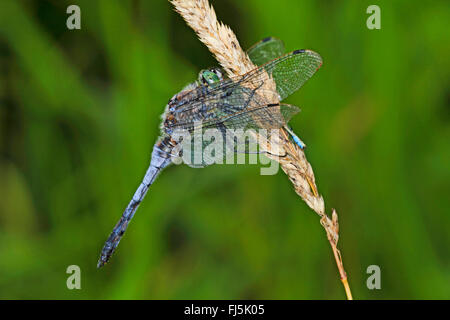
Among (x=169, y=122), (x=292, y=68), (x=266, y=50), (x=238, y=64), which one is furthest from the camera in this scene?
(x=266, y=50)

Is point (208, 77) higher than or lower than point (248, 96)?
higher

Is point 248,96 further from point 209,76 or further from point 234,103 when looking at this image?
point 209,76

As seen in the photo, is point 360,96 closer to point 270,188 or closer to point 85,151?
point 270,188

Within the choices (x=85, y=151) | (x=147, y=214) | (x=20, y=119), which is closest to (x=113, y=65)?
(x=85, y=151)

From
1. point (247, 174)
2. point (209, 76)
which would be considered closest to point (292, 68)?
point (209, 76)

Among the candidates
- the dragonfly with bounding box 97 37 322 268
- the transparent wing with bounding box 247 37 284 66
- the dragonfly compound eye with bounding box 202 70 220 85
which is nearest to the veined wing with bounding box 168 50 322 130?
the dragonfly with bounding box 97 37 322 268

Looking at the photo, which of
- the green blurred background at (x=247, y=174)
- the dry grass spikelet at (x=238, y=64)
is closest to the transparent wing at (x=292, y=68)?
the dry grass spikelet at (x=238, y=64)
